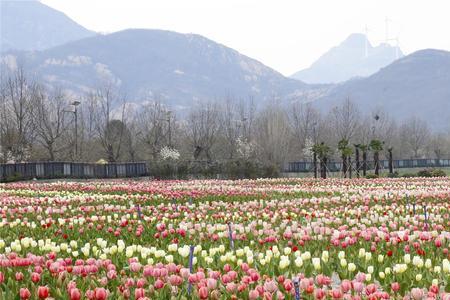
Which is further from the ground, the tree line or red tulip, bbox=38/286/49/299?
the tree line

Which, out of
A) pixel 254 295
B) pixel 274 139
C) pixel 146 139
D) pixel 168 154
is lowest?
pixel 254 295

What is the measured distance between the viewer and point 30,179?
37344 mm

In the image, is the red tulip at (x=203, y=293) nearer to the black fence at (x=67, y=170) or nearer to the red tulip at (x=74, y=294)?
the red tulip at (x=74, y=294)

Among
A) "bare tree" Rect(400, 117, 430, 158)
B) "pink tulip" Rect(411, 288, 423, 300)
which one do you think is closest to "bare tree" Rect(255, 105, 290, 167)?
"bare tree" Rect(400, 117, 430, 158)

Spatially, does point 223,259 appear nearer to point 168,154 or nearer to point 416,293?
point 416,293

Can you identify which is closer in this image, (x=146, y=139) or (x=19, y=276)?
(x=19, y=276)

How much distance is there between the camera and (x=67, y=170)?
3959 cm

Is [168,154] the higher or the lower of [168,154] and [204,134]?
the lower

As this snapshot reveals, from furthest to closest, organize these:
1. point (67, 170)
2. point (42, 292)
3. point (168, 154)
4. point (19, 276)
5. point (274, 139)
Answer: point (274, 139) → point (168, 154) → point (67, 170) → point (19, 276) → point (42, 292)

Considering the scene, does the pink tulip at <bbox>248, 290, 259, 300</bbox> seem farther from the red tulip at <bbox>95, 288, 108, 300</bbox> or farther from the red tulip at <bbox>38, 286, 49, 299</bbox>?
the red tulip at <bbox>38, 286, 49, 299</bbox>

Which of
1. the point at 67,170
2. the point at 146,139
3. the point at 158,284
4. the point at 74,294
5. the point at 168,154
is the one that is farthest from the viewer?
the point at 146,139

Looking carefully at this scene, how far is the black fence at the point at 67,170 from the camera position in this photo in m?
37.2

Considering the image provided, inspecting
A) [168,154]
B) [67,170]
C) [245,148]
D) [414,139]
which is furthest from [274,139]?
[414,139]

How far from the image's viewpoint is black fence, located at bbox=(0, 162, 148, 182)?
37250 millimetres
